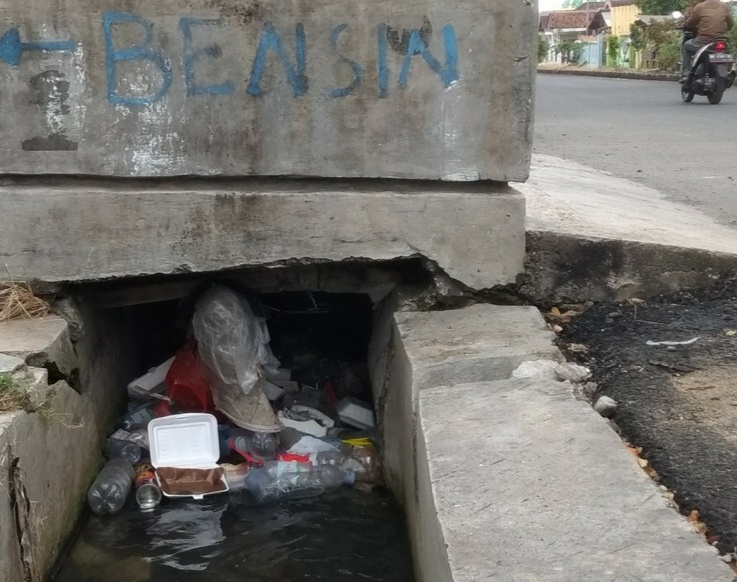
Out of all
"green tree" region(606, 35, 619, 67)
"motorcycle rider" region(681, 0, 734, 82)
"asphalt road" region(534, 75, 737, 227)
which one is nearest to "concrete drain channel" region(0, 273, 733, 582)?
"asphalt road" region(534, 75, 737, 227)

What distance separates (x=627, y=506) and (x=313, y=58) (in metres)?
2.11

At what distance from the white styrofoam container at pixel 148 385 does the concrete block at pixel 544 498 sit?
204cm

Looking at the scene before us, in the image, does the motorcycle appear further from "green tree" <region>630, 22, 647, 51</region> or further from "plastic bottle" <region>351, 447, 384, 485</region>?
"green tree" <region>630, 22, 647, 51</region>

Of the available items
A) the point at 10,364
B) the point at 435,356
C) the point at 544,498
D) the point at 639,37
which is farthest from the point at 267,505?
the point at 639,37

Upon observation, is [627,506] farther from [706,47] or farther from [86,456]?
[706,47]

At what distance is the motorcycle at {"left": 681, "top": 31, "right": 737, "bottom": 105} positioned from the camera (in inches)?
507

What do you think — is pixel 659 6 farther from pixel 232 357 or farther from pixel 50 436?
pixel 50 436

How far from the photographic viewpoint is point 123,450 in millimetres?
4020

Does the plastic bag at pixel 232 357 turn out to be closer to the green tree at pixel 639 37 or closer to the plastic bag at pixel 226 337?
the plastic bag at pixel 226 337

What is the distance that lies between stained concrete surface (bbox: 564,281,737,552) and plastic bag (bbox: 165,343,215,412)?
1828 millimetres

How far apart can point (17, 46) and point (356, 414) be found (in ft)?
7.78

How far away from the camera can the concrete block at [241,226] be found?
344cm

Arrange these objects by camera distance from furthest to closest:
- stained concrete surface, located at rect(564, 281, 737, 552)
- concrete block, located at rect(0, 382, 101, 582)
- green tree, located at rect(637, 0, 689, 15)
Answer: green tree, located at rect(637, 0, 689, 15)
concrete block, located at rect(0, 382, 101, 582)
stained concrete surface, located at rect(564, 281, 737, 552)

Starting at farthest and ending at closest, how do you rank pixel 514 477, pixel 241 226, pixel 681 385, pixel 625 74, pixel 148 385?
1. pixel 625 74
2. pixel 148 385
3. pixel 241 226
4. pixel 681 385
5. pixel 514 477
